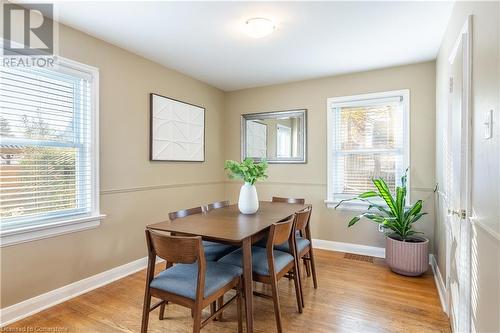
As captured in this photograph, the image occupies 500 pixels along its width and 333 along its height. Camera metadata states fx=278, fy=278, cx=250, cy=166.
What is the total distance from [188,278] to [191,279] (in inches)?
1.0

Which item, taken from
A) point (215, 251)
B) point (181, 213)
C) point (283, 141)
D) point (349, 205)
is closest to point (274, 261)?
point (215, 251)

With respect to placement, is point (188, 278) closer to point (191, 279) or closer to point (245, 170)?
point (191, 279)

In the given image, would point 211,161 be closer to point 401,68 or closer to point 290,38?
point 290,38

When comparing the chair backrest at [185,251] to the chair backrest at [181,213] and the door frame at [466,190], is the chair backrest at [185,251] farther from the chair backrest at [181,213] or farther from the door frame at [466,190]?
the door frame at [466,190]

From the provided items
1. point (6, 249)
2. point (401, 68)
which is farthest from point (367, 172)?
point (6, 249)

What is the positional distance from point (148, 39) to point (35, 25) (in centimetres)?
90

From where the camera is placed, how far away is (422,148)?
3357mm

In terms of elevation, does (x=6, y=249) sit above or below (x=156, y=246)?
below

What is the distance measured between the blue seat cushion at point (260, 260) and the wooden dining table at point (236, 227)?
18cm

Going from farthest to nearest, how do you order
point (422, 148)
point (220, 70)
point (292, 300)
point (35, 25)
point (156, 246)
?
point (220, 70) → point (422, 148) → point (292, 300) → point (35, 25) → point (156, 246)

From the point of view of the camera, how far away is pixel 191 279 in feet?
5.56

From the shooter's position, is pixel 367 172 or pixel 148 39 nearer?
pixel 148 39

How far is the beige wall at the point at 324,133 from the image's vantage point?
11.0ft

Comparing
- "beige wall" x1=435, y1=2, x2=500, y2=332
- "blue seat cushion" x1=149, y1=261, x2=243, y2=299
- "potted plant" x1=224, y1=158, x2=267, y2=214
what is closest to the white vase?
"potted plant" x1=224, y1=158, x2=267, y2=214
